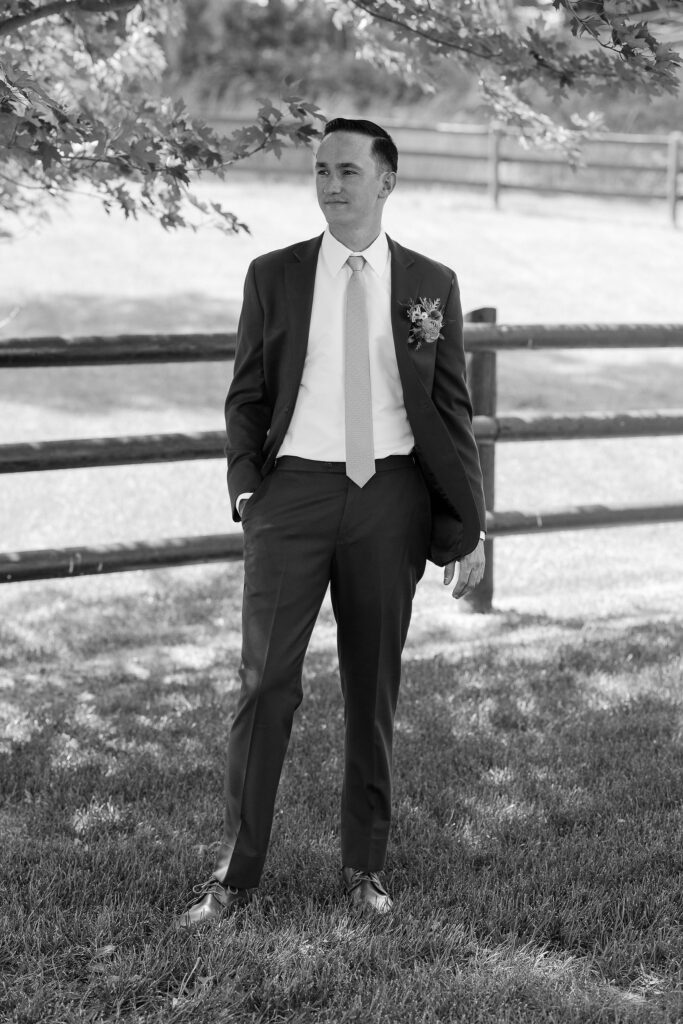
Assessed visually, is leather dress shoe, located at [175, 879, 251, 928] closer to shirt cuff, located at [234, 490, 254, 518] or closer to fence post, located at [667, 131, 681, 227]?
shirt cuff, located at [234, 490, 254, 518]

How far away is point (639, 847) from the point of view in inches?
149

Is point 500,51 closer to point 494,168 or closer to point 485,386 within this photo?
point 485,386

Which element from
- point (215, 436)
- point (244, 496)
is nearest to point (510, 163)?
point (215, 436)

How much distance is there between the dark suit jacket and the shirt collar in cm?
3

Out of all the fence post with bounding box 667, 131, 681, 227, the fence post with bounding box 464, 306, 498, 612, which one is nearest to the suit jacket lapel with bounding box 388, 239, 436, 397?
the fence post with bounding box 464, 306, 498, 612

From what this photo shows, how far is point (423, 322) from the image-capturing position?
3.26 meters

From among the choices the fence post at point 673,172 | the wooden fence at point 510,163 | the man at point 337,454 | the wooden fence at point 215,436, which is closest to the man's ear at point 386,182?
the man at point 337,454

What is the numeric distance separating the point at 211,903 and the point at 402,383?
56.3 inches

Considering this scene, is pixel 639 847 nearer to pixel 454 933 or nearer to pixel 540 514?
pixel 454 933

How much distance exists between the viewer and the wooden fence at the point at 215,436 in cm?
548

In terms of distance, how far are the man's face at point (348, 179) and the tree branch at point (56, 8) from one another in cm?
164

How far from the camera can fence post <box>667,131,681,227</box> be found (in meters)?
19.7

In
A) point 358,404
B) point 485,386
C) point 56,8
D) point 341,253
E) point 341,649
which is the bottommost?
point 341,649

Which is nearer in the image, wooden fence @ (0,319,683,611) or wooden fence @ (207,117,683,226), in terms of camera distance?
wooden fence @ (0,319,683,611)
